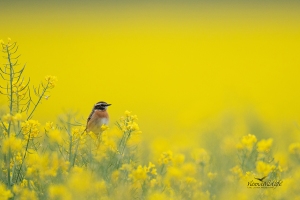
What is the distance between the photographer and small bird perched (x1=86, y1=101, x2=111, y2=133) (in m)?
6.32

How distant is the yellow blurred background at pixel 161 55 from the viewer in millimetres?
15406

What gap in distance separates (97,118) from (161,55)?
15.1 metres

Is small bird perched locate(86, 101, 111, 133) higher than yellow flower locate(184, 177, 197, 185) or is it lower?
higher

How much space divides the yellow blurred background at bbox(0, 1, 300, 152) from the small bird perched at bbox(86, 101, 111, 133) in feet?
12.7

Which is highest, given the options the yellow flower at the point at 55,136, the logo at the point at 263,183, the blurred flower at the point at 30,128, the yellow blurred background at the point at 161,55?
the yellow blurred background at the point at 161,55

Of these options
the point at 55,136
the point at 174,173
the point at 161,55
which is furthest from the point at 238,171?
the point at 161,55

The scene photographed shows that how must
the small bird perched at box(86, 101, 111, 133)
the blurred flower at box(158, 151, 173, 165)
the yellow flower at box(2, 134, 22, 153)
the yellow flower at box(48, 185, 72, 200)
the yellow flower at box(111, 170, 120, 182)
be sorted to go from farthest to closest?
the small bird perched at box(86, 101, 111, 133)
the blurred flower at box(158, 151, 173, 165)
the yellow flower at box(111, 170, 120, 182)
the yellow flower at box(2, 134, 22, 153)
the yellow flower at box(48, 185, 72, 200)

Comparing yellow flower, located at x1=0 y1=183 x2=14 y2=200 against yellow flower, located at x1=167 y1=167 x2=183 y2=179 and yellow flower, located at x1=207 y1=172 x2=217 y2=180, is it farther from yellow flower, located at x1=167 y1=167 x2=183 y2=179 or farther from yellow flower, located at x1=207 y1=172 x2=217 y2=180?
yellow flower, located at x1=207 y1=172 x2=217 y2=180

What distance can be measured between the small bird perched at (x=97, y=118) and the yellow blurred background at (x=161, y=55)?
3866 mm

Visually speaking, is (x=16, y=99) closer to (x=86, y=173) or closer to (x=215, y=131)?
(x=86, y=173)

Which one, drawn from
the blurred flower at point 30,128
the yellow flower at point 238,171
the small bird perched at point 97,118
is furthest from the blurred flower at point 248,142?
the blurred flower at point 30,128

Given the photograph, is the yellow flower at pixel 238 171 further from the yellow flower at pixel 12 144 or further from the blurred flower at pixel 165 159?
the yellow flower at pixel 12 144

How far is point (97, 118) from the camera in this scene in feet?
21.6

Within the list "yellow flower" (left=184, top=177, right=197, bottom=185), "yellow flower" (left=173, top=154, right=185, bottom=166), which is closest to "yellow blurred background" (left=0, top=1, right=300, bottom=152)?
"yellow flower" (left=173, top=154, right=185, bottom=166)
